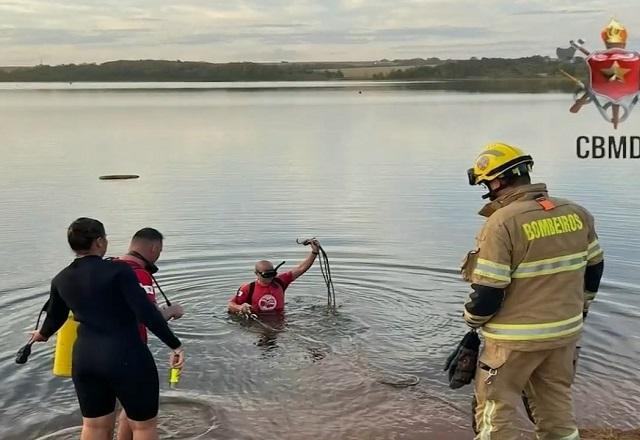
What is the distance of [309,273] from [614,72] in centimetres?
1297

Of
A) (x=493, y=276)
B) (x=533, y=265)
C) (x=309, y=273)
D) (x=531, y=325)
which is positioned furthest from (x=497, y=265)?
(x=309, y=273)

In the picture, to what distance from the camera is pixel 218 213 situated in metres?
18.0

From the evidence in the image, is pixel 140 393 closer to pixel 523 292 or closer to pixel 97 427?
pixel 97 427

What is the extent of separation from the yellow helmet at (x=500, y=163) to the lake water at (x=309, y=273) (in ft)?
9.47

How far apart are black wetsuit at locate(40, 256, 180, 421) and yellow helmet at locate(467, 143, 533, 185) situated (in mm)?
2237

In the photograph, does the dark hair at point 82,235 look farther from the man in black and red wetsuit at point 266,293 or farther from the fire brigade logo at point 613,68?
the fire brigade logo at point 613,68

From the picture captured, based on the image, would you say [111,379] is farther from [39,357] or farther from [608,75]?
[608,75]

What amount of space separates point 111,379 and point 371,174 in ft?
65.5

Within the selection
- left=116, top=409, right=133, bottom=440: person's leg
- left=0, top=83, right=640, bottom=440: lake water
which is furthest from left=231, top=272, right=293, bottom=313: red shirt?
left=116, top=409, right=133, bottom=440: person's leg

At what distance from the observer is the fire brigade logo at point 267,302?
10148 mm

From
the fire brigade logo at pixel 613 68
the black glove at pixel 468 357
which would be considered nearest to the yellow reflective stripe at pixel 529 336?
the black glove at pixel 468 357

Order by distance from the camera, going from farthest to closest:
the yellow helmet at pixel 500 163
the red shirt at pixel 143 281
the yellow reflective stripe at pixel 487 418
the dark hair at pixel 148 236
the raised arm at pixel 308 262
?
the raised arm at pixel 308 262
the dark hair at pixel 148 236
the red shirt at pixel 143 281
the yellow reflective stripe at pixel 487 418
the yellow helmet at pixel 500 163

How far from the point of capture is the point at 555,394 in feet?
16.0

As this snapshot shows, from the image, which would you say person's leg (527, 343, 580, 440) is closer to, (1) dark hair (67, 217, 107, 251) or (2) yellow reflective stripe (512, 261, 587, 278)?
(2) yellow reflective stripe (512, 261, 587, 278)
